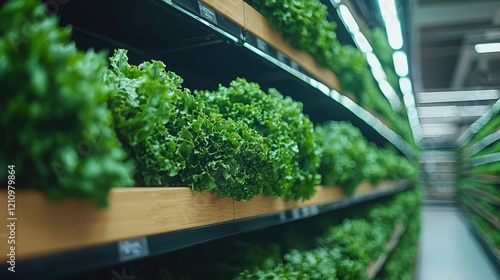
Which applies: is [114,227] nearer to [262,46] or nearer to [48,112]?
[48,112]

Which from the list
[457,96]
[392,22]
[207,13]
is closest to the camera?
[207,13]

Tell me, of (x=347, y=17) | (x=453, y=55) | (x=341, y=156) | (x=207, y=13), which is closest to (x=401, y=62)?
(x=347, y=17)

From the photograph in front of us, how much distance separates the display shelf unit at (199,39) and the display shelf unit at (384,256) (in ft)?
4.33

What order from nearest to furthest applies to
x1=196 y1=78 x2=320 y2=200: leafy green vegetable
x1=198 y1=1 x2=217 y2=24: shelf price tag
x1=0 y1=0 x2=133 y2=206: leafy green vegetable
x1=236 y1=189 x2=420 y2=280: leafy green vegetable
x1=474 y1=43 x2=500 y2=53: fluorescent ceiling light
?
x1=0 y1=0 x2=133 y2=206: leafy green vegetable < x1=198 y1=1 x2=217 y2=24: shelf price tag < x1=196 y1=78 x2=320 y2=200: leafy green vegetable < x1=236 y1=189 x2=420 y2=280: leafy green vegetable < x1=474 y1=43 x2=500 y2=53: fluorescent ceiling light

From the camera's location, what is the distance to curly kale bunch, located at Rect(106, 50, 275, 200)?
40.9 inches

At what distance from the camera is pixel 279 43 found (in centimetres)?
202

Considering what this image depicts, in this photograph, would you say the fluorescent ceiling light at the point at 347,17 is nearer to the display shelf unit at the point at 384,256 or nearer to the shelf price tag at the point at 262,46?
the shelf price tag at the point at 262,46

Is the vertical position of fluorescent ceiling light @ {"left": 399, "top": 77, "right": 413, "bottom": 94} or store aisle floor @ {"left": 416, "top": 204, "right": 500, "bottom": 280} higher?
fluorescent ceiling light @ {"left": 399, "top": 77, "right": 413, "bottom": 94}

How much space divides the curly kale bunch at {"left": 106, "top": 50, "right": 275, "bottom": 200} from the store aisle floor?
20.0 feet

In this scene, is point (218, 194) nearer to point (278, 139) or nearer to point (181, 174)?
point (181, 174)

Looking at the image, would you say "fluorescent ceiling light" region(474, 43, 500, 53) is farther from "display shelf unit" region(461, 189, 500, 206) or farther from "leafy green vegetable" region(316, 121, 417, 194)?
"leafy green vegetable" region(316, 121, 417, 194)

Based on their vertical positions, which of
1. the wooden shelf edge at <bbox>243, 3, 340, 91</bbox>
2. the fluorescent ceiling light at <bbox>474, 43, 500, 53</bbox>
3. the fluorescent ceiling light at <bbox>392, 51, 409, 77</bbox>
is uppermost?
the fluorescent ceiling light at <bbox>474, 43, 500, 53</bbox>

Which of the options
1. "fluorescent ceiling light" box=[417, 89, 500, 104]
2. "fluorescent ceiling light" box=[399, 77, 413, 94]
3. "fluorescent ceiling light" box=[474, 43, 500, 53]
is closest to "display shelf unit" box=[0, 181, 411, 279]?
"fluorescent ceiling light" box=[399, 77, 413, 94]

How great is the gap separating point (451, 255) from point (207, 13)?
28.5ft
